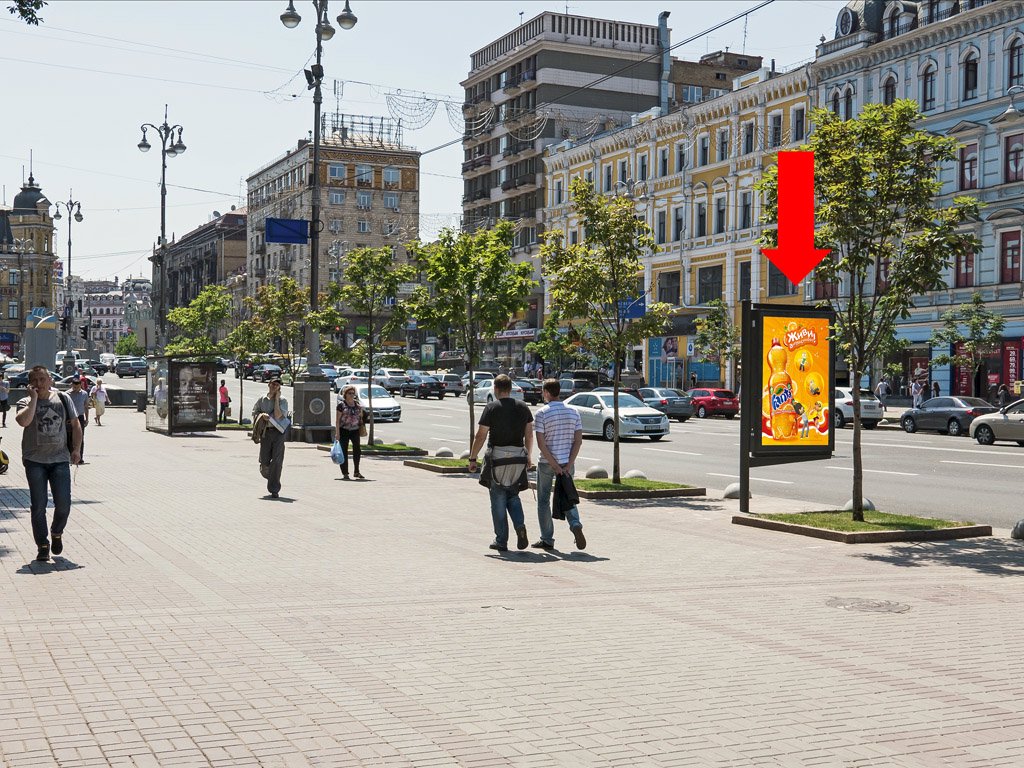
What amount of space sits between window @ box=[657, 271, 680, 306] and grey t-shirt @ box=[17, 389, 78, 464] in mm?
54654

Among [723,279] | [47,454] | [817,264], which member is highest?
[723,279]

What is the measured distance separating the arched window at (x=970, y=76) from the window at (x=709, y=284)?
1716 cm

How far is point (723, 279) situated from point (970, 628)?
52.8 m

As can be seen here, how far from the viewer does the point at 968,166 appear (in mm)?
46219

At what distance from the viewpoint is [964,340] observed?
43656mm

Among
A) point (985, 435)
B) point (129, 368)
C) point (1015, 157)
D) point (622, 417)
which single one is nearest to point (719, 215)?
point (1015, 157)

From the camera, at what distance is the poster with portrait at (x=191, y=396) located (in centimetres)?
3547

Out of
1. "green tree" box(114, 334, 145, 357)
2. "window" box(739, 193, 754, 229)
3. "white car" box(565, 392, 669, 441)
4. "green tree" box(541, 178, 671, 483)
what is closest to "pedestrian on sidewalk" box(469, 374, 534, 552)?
"green tree" box(541, 178, 671, 483)

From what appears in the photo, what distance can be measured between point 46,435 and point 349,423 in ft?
33.0

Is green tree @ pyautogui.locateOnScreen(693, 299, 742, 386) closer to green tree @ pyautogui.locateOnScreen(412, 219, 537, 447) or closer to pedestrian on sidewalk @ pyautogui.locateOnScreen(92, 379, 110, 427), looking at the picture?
pedestrian on sidewalk @ pyautogui.locateOnScreen(92, 379, 110, 427)

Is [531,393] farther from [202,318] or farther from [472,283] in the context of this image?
[472,283]

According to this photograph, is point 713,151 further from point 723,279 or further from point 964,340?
point 964,340

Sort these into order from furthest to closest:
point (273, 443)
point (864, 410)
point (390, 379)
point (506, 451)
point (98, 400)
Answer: point (390, 379), point (864, 410), point (98, 400), point (273, 443), point (506, 451)

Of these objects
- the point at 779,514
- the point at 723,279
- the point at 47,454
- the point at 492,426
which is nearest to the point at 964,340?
the point at 723,279
